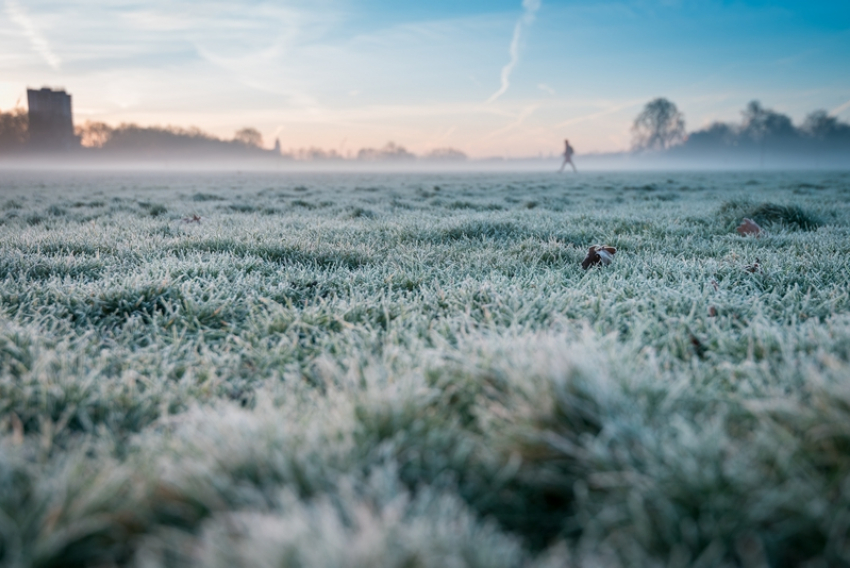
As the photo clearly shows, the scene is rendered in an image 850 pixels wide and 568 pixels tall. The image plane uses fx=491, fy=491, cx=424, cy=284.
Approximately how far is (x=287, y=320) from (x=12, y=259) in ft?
9.84

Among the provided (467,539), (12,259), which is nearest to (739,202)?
(467,539)

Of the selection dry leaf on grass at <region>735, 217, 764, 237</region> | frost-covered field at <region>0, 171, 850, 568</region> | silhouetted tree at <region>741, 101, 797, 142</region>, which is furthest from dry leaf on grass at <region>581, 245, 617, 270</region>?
silhouetted tree at <region>741, 101, 797, 142</region>

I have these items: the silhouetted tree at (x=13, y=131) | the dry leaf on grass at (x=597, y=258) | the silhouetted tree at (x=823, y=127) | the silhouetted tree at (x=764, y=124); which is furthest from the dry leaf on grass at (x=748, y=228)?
the silhouetted tree at (x=823, y=127)

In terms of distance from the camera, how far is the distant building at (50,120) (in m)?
88.0

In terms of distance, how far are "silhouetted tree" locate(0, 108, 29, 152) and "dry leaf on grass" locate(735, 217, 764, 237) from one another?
337ft

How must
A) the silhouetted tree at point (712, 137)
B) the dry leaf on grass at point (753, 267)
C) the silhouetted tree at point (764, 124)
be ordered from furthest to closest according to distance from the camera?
the silhouetted tree at point (712, 137) → the silhouetted tree at point (764, 124) → the dry leaf on grass at point (753, 267)

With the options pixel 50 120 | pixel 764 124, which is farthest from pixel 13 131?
pixel 764 124

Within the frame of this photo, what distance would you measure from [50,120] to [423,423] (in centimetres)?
11830

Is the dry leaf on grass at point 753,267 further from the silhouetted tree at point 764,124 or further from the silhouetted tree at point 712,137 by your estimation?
the silhouetted tree at point 712,137

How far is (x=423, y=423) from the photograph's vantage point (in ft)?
4.91

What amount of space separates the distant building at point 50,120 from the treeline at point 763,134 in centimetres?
12202

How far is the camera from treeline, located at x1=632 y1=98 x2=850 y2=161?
107 metres

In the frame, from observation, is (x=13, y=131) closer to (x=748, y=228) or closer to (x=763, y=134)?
(x=748, y=228)

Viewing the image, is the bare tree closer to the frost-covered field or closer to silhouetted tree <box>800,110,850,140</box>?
silhouetted tree <box>800,110,850,140</box>
